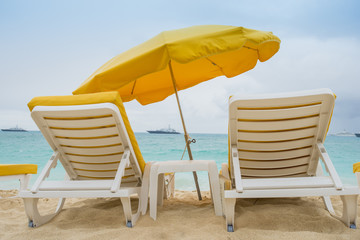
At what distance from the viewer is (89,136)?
2.29m

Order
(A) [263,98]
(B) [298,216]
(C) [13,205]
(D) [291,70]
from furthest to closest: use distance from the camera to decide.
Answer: (D) [291,70] → (C) [13,205] → (B) [298,216] → (A) [263,98]

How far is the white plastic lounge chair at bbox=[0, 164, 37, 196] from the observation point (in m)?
2.94

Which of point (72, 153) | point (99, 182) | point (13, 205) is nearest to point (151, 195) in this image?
point (99, 182)

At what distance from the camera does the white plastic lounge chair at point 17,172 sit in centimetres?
294

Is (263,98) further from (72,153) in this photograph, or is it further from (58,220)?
(58,220)

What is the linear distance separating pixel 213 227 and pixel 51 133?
67.0 inches

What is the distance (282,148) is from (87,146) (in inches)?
70.4

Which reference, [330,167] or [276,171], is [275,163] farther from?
[330,167]

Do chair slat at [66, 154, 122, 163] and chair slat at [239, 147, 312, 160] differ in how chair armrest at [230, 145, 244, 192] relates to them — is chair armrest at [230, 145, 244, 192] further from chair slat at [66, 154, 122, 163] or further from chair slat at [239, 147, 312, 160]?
chair slat at [66, 154, 122, 163]

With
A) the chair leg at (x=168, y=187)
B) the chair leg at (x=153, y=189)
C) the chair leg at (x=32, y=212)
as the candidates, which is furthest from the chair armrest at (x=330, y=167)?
the chair leg at (x=32, y=212)

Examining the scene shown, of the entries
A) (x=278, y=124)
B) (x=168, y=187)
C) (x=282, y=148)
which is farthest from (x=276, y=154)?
(x=168, y=187)

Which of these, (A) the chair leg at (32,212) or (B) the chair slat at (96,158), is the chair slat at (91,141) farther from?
(A) the chair leg at (32,212)

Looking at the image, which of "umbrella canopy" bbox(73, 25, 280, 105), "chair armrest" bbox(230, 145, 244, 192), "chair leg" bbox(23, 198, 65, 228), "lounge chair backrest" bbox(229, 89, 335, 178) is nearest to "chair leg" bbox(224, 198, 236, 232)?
"chair armrest" bbox(230, 145, 244, 192)

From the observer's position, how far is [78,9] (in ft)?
53.5
